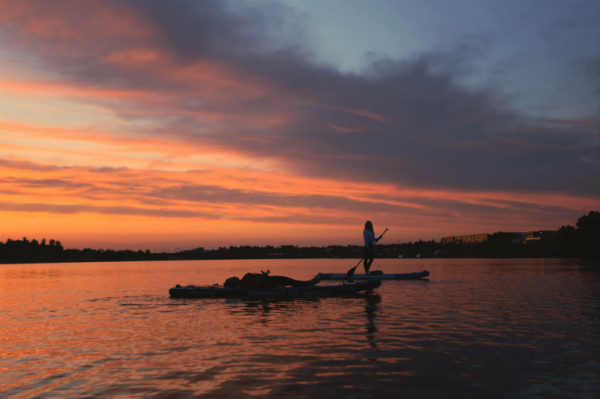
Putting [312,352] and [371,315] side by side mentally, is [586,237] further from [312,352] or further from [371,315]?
[312,352]

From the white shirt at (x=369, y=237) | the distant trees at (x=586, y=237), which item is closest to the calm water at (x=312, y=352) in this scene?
the white shirt at (x=369, y=237)

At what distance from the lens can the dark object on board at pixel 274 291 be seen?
1722 inches

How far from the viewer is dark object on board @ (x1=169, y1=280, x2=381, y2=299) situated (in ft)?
144

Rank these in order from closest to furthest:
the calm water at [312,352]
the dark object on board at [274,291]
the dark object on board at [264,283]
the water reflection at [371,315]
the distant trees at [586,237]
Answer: the calm water at [312,352] → the water reflection at [371,315] → the dark object on board at [274,291] → the dark object on board at [264,283] → the distant trees at [586,237]

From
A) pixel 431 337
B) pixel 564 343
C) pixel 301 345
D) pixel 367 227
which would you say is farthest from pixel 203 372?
pixel 367 227

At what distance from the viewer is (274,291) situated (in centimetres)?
4372

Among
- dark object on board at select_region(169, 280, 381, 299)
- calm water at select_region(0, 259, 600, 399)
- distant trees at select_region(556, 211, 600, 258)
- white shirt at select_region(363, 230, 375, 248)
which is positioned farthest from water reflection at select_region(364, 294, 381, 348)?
distant trees at select_region(556, 211, 600, 258)

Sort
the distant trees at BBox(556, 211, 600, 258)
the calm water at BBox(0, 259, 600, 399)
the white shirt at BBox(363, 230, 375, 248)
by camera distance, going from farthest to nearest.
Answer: the distant trees at BBox(556, 211, 600, 258) → the white shirt at BBox(363, 230, 375, 248) → the calm water at BBox(0, 259, 600, 399)

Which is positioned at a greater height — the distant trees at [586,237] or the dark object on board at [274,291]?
the distant trees at [586,237]

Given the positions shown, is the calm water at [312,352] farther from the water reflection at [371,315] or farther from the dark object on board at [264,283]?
the dark object on board at [264,283]

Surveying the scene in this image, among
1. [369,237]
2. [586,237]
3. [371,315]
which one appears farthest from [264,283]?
[586,237]

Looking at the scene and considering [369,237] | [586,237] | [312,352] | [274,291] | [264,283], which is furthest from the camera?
[586,237]

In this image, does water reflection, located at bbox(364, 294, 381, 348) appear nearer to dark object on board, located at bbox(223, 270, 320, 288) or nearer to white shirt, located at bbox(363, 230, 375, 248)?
dark object on board, located at bbox(223, 270, 320, 288)

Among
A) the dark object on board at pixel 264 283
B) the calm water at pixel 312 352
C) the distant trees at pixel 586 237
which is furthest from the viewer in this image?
the distant trees at pixel 586 237
